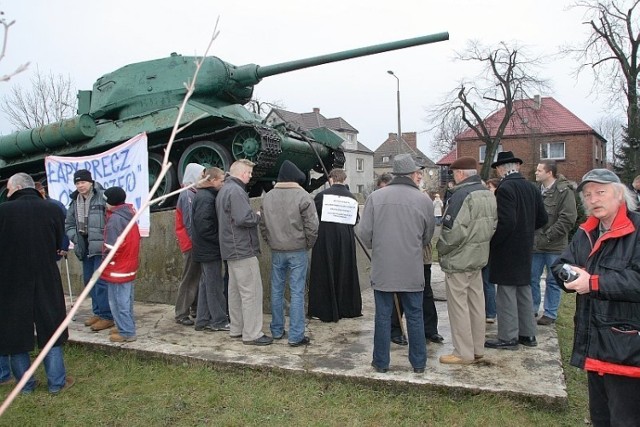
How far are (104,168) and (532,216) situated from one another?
5.83 meters

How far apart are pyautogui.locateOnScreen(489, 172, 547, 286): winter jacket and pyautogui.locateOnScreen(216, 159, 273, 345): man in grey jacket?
2.23 m

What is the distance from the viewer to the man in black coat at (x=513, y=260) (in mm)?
4930

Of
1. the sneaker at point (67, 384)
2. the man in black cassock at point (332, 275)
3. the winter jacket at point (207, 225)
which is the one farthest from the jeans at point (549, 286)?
the sneaker at point (67, 384)

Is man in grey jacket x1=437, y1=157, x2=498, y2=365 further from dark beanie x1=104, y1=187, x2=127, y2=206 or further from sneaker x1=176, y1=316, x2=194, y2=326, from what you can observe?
dark beanie x1=104, y1=187, x2=127, y2=206

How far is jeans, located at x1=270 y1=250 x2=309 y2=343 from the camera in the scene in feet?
17.0

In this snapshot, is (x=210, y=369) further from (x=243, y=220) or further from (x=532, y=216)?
(x=532, y=216)

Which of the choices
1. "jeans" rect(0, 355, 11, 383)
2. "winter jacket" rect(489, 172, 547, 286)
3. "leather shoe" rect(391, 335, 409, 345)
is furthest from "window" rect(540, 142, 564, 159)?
"jeans" rect(0, 355, 11, 383)

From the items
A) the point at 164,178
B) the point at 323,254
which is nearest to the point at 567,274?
the point at 323,254

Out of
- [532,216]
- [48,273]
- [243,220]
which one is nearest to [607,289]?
[532,216]

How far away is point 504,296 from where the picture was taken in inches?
198

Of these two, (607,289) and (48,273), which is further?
(48,273)

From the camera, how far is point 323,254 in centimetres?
621

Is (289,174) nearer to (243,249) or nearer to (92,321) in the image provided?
(243,249)

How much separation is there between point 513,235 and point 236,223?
2.56 metres
